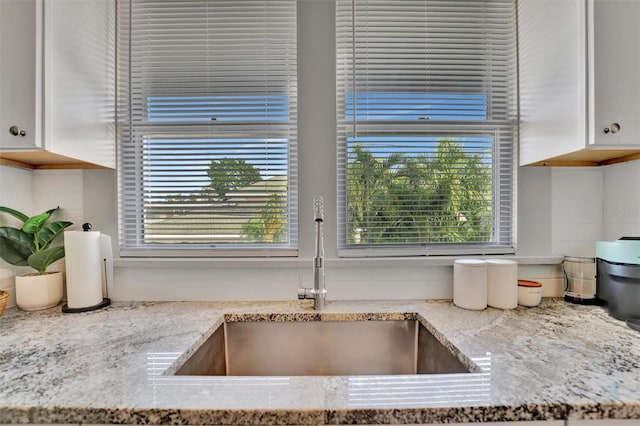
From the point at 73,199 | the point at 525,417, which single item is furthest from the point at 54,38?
the point at 525,417

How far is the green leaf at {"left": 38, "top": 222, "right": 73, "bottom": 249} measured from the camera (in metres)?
1.35

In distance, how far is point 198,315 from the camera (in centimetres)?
125

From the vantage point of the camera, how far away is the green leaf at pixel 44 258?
130cm

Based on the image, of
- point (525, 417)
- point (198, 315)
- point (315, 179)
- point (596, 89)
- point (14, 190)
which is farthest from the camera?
point (315, 179)

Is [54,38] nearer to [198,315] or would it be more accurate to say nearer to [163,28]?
[163,28]

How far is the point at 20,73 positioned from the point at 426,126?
167 cm

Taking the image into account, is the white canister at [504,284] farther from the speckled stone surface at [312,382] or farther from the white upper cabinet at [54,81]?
the white upper cabinet at [54,81]

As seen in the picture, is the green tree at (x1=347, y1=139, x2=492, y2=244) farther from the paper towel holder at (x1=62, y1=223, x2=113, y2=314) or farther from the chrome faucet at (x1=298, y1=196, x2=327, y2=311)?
the paper towel holder at (x1=62, y1=223, x2=113, y2=314)

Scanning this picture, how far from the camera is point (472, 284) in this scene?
4.25 feet

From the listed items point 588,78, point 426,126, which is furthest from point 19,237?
point 588,78

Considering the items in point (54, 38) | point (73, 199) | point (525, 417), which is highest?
point (54, 38)

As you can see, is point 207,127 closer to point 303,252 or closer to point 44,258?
point 303,252

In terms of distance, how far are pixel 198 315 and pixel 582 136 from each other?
1.67 metres

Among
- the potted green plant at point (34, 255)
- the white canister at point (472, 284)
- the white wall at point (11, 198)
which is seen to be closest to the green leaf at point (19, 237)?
the potted green plant at point (34, 255)
